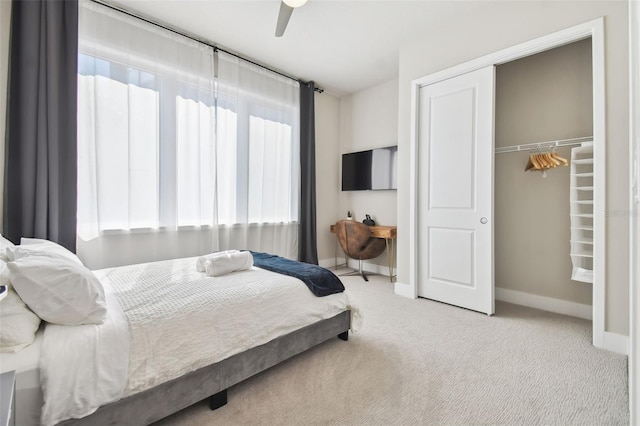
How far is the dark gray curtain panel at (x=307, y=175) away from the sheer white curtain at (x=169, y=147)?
328mm

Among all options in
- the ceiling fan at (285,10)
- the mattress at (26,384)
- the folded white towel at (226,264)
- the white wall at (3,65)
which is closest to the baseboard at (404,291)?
the folded white towel at (226,264)

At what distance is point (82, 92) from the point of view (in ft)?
8.23

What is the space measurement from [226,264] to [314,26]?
99.5 inches

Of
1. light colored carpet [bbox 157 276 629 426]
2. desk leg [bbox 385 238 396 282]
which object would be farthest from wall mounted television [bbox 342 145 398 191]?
light colored carpet [bbox 157 276 629 426]

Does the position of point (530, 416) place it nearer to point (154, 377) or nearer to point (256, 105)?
point (154, 377)

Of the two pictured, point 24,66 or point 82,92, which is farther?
point 82,92

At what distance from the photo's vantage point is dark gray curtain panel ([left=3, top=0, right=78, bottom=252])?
2.21 m

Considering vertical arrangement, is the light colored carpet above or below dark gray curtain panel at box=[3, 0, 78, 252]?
below

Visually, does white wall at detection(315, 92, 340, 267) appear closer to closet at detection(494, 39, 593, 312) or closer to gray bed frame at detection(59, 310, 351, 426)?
closet at detection(494, 39, 593, 312)

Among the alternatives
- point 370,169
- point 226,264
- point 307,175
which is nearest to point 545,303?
point 370,169

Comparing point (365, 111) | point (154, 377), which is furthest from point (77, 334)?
point (365, 111)

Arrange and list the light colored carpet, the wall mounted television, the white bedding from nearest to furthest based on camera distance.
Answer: the white bedding < the light colored carpet < the wall mounted television

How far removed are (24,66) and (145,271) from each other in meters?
1.81

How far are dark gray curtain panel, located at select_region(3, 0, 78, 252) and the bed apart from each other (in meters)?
0.80
